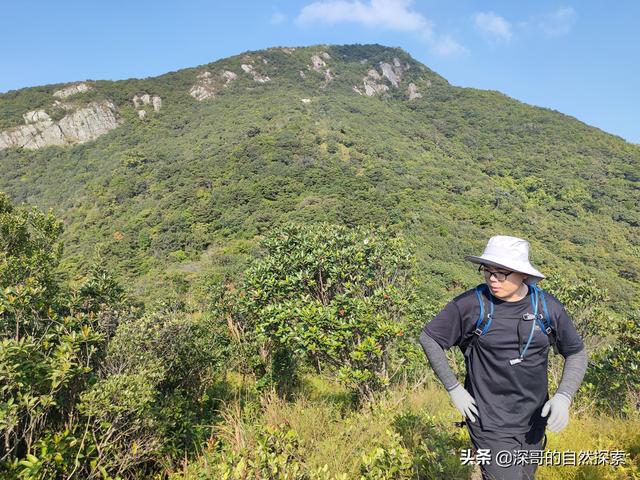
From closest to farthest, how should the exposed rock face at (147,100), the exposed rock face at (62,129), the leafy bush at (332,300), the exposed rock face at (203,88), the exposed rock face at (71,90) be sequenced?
the leafy bush at (332,300), the exposed rock face at (62,129), the exposed rock face at (71,90), the exposed rock face at (147,100), the exposed rock face at (203,88)

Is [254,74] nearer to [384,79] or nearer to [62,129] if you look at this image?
[384,79]

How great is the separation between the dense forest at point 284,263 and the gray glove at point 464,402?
0.80 m

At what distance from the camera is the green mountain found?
34.2 m

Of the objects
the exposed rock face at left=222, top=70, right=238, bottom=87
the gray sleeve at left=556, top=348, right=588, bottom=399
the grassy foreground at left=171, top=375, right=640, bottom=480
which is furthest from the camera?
the exposed rock face at left=222, top=70, right=238, bottom=87

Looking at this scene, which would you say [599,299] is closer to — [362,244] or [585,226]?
[362,244]

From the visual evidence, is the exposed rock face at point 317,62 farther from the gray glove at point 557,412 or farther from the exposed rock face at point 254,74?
the gray glove at point 557,412

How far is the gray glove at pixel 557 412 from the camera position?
1.99 m

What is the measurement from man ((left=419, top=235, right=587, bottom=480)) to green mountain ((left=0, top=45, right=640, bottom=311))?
5.63 meters

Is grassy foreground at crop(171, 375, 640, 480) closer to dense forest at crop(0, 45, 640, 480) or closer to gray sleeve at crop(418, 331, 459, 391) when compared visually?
dense forest at crop(0, 45, 640, 480)

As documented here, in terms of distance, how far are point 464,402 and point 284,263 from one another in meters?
3.24

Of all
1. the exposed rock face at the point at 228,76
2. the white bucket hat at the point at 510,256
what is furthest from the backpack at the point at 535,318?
the exposed rock face at the point at 228,76

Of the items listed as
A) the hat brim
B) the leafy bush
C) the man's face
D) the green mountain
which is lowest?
the leafy bush

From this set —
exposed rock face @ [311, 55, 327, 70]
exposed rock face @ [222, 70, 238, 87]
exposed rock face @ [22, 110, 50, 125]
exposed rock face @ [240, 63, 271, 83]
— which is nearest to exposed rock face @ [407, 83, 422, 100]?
exposed rock face @ [311, 55, 327, 70]

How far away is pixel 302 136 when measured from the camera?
51188 millimetres
